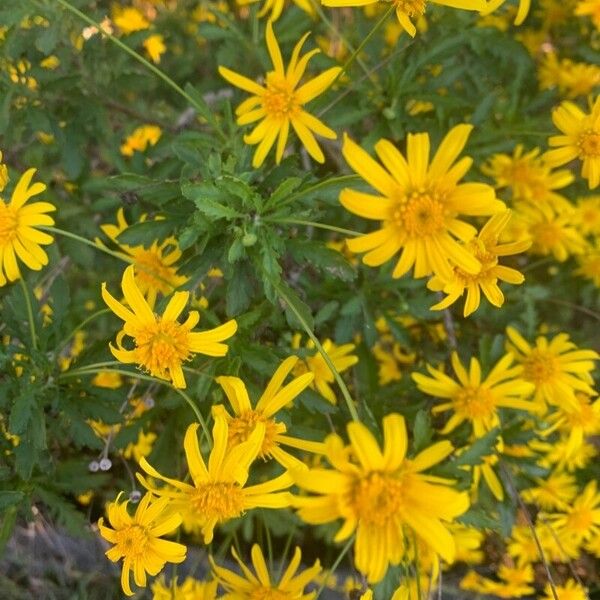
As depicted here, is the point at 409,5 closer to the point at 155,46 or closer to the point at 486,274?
the point at 486,274

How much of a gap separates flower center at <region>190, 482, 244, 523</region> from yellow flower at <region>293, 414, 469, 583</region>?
35 cm

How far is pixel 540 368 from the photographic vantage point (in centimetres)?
192

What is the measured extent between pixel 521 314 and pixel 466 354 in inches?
8.3

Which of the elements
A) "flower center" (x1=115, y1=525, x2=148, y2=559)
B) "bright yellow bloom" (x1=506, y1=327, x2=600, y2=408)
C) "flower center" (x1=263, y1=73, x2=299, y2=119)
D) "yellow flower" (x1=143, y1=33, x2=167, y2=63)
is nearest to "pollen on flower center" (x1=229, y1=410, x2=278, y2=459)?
"flower center" (x1=115, y1=525, x2=148, y2=559)

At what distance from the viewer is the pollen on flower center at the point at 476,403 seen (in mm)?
1771

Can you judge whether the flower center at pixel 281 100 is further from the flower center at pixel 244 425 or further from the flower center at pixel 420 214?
the flower center at pixel 244 425

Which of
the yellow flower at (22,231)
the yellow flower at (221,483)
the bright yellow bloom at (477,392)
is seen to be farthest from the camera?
the bright yellow bloom at (477,392)

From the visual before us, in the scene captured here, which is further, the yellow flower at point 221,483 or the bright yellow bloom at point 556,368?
the bright yellow bloom at point 556,368

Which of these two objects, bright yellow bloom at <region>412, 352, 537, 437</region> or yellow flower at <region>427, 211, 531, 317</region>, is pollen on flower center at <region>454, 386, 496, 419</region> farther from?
yellow flower at <region>427, 211, 531, 317</region>

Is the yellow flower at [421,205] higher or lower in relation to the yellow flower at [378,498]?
higher

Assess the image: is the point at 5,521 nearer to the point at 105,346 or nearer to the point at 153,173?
the point at 105,346

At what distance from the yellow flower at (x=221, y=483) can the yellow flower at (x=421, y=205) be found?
42cm

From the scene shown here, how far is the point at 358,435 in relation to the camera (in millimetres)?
993

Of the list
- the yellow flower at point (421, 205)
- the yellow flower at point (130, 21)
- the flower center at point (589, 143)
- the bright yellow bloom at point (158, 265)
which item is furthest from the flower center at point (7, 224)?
the yellow flower at point (130, 21)
